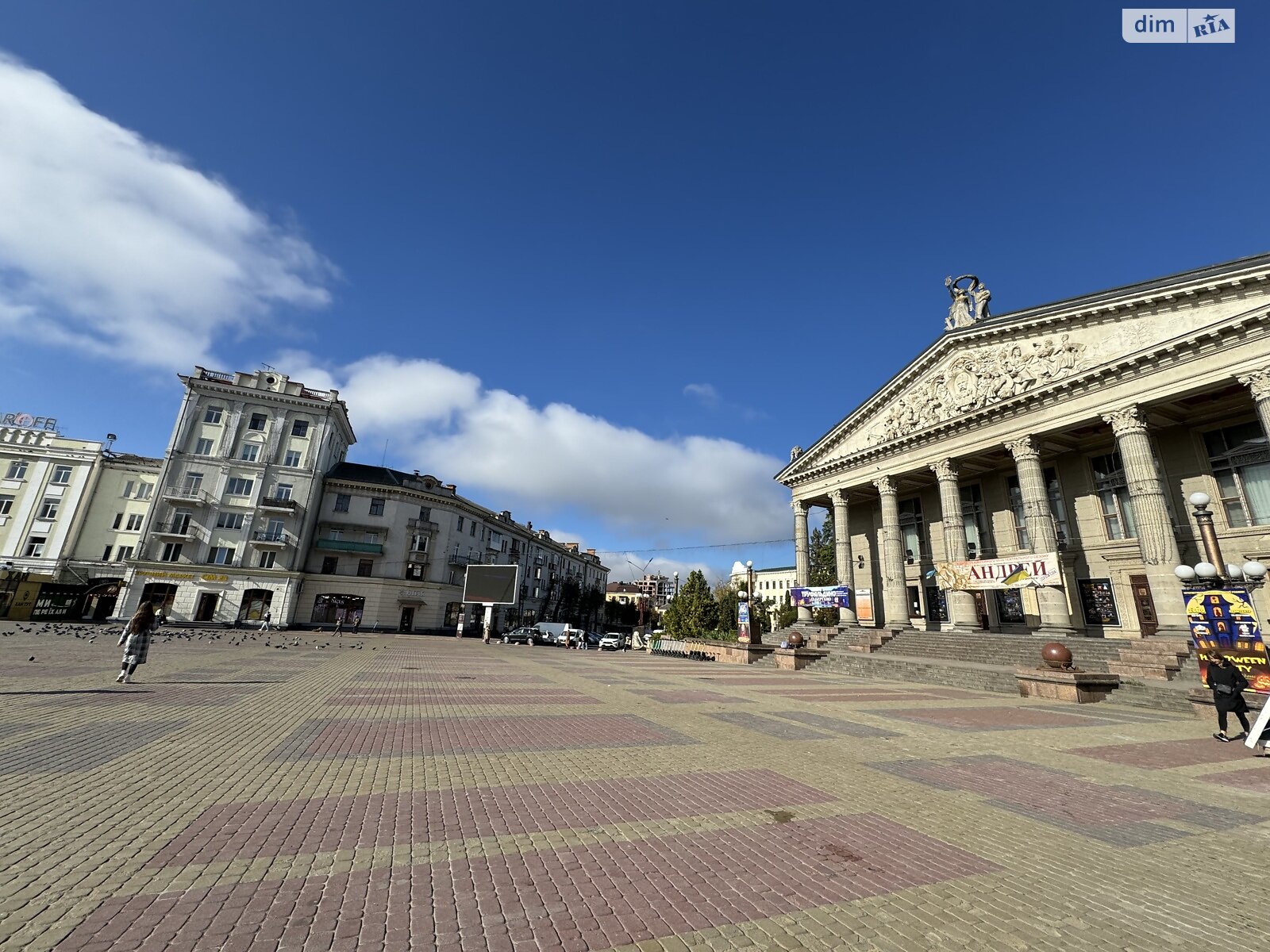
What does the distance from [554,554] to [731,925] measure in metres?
80.6

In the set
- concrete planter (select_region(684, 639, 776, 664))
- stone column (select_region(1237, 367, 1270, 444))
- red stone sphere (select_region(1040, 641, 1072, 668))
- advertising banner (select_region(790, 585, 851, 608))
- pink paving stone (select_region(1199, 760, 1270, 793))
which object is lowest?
pink paving stone (select_region(1199, 760, 1270, 793))

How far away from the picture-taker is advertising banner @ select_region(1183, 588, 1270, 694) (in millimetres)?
11680

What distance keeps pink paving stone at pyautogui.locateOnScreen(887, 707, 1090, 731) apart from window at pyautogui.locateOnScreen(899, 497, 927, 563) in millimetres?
→ 21561

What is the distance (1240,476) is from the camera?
71.1ft

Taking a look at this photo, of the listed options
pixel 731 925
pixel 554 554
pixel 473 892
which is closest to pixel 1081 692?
pixel 731 925

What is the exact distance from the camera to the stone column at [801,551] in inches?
1361

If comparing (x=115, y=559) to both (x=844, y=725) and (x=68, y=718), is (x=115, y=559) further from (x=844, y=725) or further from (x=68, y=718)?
(x=844, y=725)

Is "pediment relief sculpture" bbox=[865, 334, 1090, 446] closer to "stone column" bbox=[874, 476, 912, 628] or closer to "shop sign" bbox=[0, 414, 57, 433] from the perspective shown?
"stone column" bbox=[874, 476, 912, 628]

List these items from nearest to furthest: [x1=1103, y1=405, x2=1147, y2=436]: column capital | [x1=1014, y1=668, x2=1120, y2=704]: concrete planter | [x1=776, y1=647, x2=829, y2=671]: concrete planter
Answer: [x1=1014, y1=668, x2=1120, y2=704]: concrete planter
[x1=1103, y1=405, x2=1147, y2=436]: column capital
[x1=776, y1=647, x2=829, y2=671]: concrete planter

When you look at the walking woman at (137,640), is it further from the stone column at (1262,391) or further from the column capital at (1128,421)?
the stone column at (1262,391)

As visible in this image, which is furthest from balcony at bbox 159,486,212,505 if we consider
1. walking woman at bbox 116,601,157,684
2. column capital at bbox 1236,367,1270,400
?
column capital at bbox 1236,367,1270,400

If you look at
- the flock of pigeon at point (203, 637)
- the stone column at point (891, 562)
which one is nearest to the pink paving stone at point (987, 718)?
the stone column at point (891, 562)

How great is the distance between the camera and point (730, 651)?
3006 centimetres

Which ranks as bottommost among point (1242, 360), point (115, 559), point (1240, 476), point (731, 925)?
point (731, 925)
